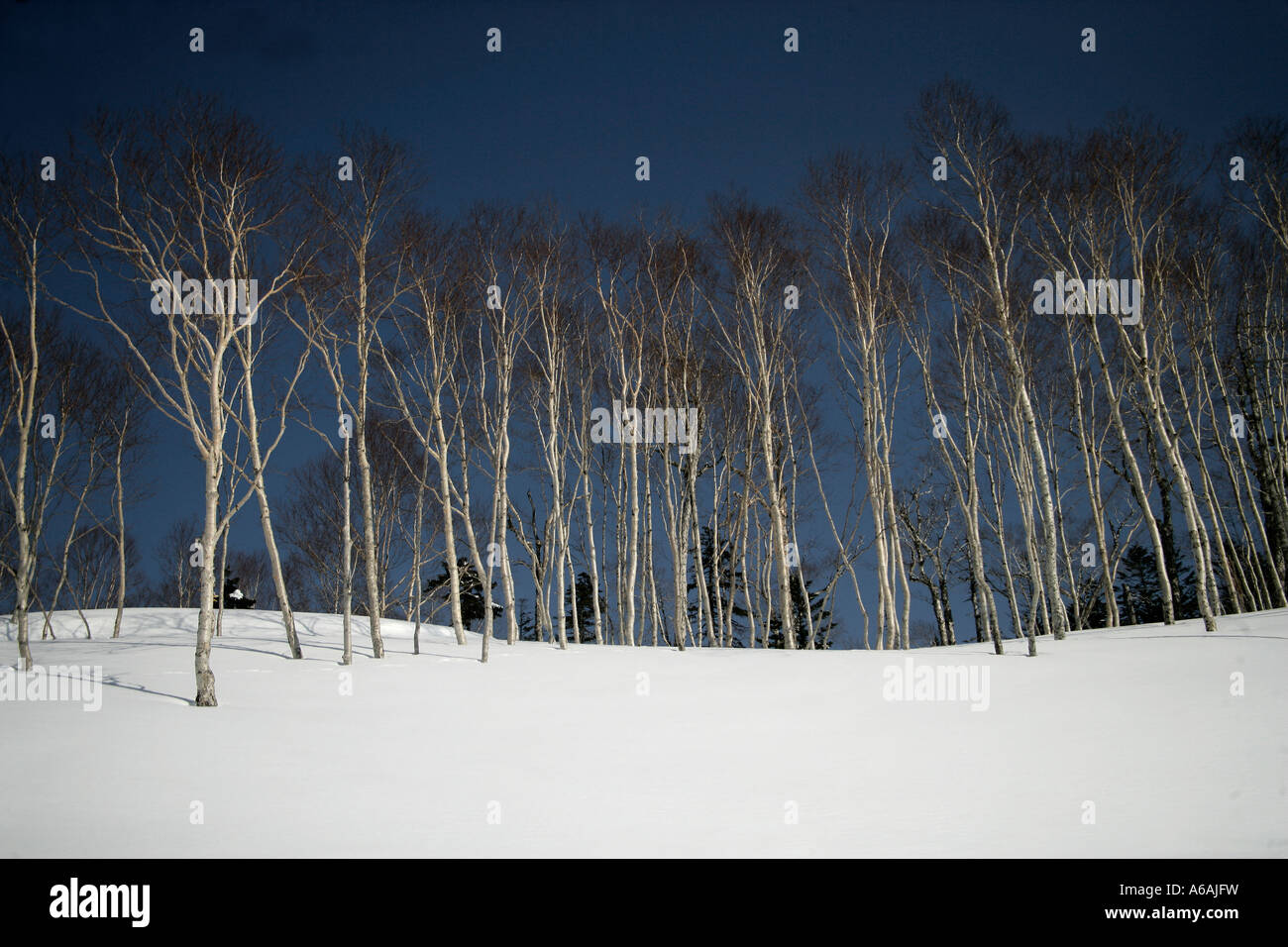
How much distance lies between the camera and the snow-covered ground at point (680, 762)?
4359 millimetres

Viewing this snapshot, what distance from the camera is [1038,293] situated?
15438 mm

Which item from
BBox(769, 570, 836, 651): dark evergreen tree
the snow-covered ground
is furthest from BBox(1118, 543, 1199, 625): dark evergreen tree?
the snow-covered ground

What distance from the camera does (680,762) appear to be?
6.36 meters

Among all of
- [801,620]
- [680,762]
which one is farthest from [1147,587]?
[680,762]

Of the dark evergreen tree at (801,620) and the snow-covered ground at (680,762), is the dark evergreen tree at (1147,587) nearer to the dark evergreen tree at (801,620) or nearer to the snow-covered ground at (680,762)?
the dark evergreen tree at (801,620)

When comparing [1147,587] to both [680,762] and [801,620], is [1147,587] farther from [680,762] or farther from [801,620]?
[680,762]

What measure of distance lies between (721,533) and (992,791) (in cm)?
1847

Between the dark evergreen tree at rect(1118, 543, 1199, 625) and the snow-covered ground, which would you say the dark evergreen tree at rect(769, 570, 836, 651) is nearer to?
the dark evergreen tree at rect(1118, 543, 1199, 625)

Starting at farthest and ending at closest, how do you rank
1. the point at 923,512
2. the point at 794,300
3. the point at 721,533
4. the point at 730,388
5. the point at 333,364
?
the point at 923,512
the point at 721,533
the point at 730,388
the point at 794,300
the point at 333,364

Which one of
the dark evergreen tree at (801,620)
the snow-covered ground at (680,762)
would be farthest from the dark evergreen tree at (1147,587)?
the snow-covered ground at (680,762)

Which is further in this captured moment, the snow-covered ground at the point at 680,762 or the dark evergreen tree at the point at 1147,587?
the dark evergreen tree at the point at 1147,587
